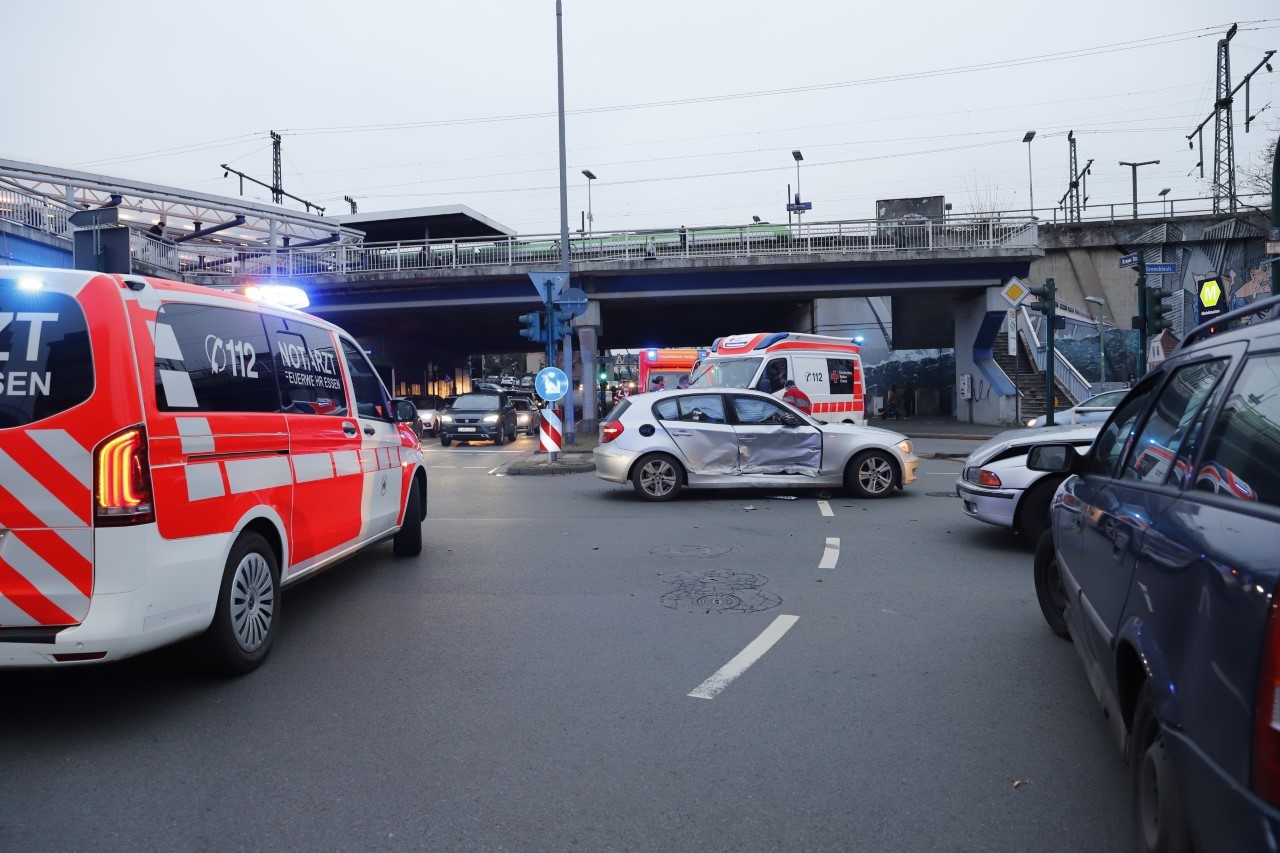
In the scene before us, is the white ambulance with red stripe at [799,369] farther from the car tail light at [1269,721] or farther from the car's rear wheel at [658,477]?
the car tail light at [1269,721]

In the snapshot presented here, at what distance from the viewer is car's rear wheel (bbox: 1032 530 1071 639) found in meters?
5.15

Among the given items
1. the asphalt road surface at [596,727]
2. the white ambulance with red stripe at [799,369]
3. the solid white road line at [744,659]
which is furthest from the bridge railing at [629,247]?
the solid white road line at [744,659]

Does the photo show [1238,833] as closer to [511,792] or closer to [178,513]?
[511,792]

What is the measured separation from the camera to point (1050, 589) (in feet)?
17.2

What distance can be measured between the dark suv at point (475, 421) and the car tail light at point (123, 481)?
21.3m

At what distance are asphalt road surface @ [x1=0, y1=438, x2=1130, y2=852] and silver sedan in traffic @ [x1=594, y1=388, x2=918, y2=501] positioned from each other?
14.6 feet

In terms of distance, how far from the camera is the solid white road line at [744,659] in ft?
14.4

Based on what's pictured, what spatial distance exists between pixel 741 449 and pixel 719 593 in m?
5.21

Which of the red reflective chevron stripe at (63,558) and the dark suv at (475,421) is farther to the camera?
the dark suv at (475,421)

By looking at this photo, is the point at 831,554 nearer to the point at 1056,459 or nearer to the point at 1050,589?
the point at 1050,589

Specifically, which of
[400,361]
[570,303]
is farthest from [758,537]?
[400,361]

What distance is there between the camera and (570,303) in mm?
16797

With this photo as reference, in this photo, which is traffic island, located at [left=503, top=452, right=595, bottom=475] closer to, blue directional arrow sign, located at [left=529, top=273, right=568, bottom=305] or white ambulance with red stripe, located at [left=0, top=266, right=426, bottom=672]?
blue directional arrow sign, located at [left=529, top=273, right=568, bottom=305]

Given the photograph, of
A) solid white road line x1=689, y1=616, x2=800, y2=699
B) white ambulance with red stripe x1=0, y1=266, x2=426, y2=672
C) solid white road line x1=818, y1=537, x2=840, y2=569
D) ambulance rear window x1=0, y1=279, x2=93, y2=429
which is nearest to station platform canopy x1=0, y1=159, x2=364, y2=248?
white ambulance with red stripe x1=0, y1=266, x2=426, y2=672
